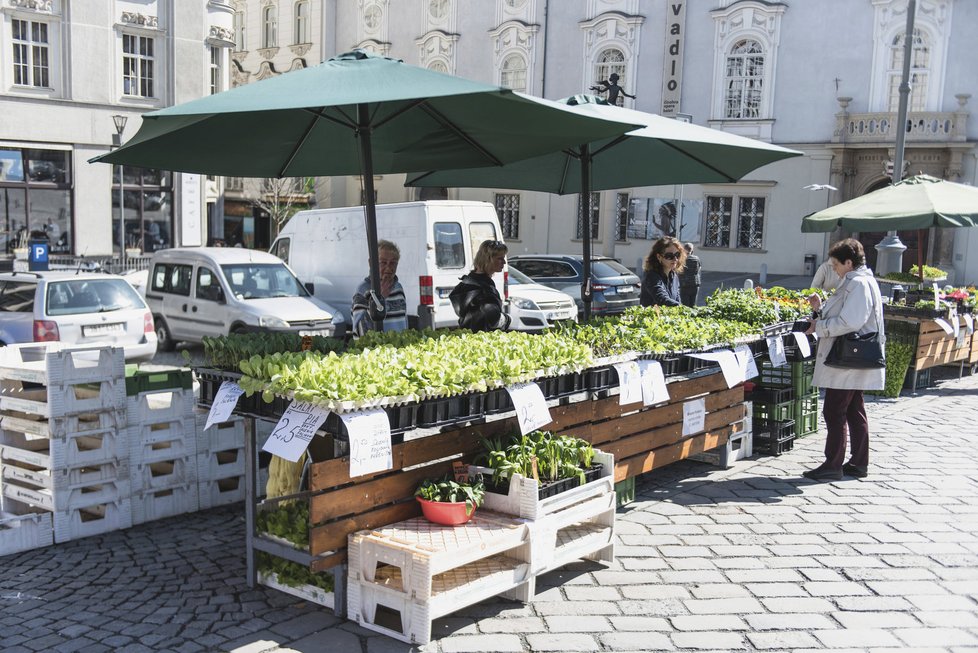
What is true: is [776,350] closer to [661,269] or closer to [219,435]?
[661,269]

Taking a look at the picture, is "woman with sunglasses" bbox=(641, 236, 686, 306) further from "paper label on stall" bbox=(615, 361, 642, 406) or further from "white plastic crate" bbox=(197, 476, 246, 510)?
"white plastic crate" bbox=(197, 476, 246, 510)

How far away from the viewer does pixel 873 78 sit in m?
29.1

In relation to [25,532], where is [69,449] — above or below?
above

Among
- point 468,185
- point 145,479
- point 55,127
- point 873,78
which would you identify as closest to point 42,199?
point 55,127

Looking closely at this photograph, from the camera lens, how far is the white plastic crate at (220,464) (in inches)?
260

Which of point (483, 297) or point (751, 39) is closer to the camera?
point (483, 297)

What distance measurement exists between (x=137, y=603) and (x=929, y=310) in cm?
1050

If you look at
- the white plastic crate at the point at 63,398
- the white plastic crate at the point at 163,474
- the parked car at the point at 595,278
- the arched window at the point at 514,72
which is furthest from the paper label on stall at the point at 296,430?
the arched window at the point at 514,72

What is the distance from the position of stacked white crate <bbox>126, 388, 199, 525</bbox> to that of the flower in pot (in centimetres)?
227

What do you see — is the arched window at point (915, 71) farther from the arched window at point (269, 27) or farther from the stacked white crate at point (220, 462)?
the arched window at point (269, 27)

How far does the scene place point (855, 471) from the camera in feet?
25.7

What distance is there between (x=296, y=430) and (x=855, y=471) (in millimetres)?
5333

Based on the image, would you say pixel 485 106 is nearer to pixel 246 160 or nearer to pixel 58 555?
pixel 246 160

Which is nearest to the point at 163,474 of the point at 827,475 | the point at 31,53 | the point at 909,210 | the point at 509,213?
the point at 827,475
